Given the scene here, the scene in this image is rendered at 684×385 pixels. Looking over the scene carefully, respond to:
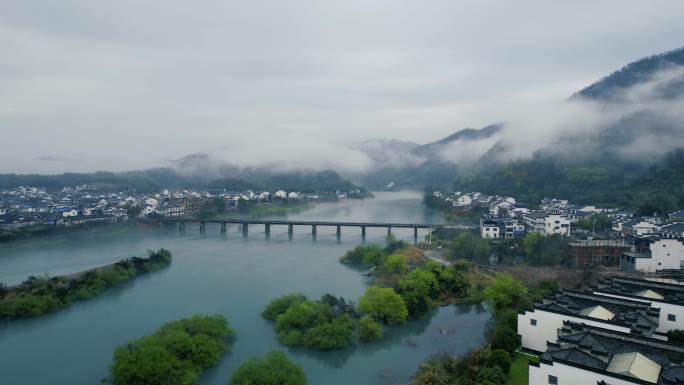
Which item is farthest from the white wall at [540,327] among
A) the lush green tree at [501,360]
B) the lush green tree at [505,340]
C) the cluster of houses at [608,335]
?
the lush green tree at [501,360]

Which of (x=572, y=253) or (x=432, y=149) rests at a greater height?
(x=432, y=149)

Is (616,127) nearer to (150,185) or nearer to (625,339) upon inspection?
(625,339)

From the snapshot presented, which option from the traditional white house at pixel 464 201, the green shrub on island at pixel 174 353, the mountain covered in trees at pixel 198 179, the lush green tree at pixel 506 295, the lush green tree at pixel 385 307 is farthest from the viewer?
the mountain covered in trees at pixel 198 179

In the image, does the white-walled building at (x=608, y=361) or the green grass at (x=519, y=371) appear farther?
the green grass at (x=519, y=371)

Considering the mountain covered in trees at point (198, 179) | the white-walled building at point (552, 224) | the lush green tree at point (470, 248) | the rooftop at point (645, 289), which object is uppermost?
the mountain covered in trees at point (198, 179)

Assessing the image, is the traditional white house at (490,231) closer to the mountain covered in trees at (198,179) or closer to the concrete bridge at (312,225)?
the concrete bridge at (312,225)

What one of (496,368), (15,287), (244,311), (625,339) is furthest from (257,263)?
(625,339)

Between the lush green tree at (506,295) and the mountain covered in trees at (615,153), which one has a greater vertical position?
the mountain covered in trees at (615,153)
